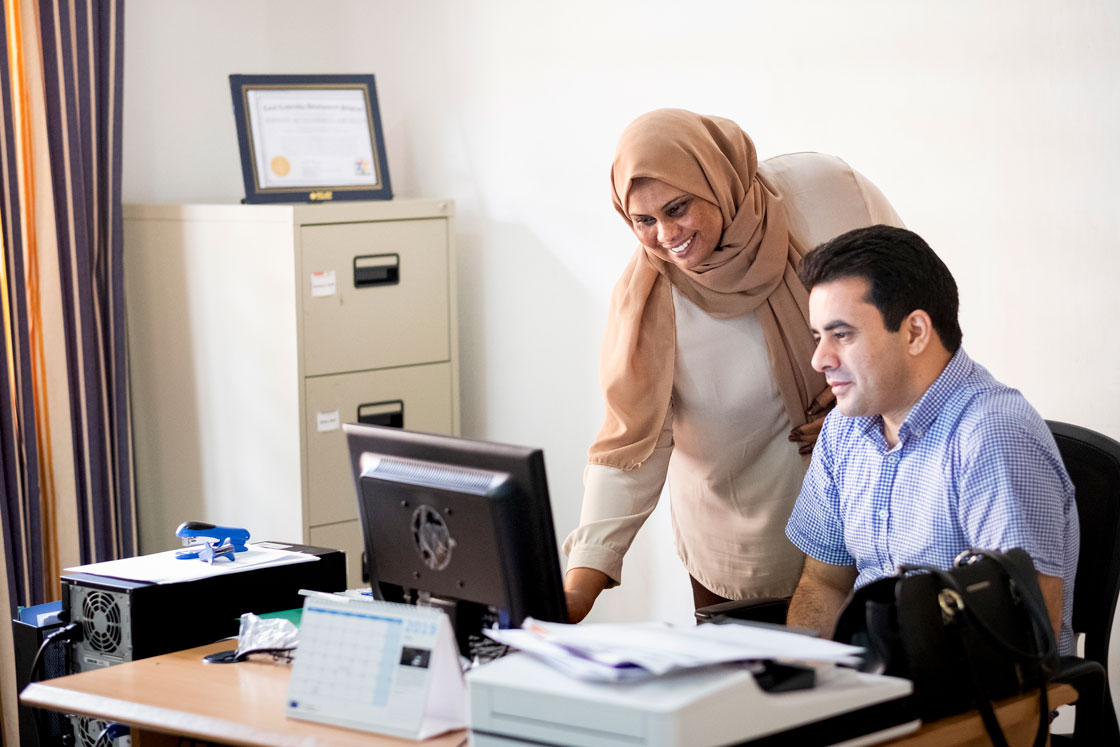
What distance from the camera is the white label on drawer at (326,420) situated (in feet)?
11.4

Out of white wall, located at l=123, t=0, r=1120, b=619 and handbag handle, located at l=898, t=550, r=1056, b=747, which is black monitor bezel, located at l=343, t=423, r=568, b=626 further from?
white wall, located at l=123, t=0, r=1120, b=619

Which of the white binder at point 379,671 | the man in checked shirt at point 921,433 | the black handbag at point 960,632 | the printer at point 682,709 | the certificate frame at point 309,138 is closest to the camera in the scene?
→ the printer at point 682,709

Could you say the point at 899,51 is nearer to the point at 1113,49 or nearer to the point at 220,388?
the point at 1113,49

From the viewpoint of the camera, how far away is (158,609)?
207cm

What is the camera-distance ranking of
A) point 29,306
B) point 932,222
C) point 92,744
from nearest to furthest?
point 92,744 < point 932,222 < point 29,306

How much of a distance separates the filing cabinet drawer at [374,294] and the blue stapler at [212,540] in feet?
3.83

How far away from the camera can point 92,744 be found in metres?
2.22

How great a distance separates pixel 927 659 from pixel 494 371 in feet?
8.04

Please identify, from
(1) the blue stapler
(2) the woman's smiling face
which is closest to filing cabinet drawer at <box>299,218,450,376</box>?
(1) the blue stapler

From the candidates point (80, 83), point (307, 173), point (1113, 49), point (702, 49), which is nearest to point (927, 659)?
point (1113, 49)

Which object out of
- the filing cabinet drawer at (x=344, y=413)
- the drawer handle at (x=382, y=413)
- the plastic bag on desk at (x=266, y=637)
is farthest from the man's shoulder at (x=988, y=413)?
the drawer handle at (x=382, y=413)

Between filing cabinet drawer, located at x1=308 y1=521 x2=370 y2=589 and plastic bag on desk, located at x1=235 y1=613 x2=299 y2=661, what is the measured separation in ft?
4.65

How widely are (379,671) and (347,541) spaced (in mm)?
1991

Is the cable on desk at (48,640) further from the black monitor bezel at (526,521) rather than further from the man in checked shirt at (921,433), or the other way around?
the man in checked shirt at (921,433)
